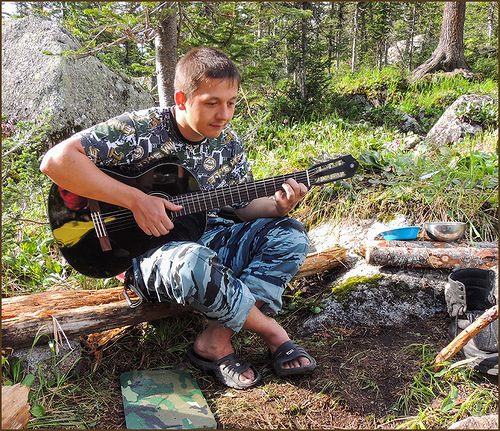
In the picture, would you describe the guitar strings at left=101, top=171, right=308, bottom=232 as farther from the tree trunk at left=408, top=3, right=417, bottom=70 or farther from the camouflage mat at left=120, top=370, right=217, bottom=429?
the tree trunk at left=408, top=3, right=417, bottom=70

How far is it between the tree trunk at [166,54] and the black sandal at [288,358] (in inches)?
96.9

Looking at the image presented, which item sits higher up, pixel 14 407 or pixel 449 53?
pixel 449 53

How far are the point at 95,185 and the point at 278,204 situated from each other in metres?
0.89

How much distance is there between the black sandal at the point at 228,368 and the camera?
211 cm

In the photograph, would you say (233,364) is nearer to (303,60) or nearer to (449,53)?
(303,60)

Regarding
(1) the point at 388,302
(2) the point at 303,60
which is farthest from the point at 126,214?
(2) the point at 303,60

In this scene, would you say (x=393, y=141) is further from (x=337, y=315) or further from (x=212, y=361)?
(x=212, y=361)

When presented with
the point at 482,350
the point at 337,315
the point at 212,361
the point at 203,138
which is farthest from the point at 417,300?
the point at 203,138

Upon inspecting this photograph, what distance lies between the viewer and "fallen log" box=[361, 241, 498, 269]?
2725mm

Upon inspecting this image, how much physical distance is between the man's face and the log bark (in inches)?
51.8

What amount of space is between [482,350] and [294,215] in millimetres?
1918

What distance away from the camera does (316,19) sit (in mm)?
8102

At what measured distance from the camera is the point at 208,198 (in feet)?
7.65

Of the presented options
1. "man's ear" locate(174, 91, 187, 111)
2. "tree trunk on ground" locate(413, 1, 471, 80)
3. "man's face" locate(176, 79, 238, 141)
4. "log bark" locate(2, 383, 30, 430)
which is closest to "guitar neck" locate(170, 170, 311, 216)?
"man's face" locate(176, 79, 238, 141)
